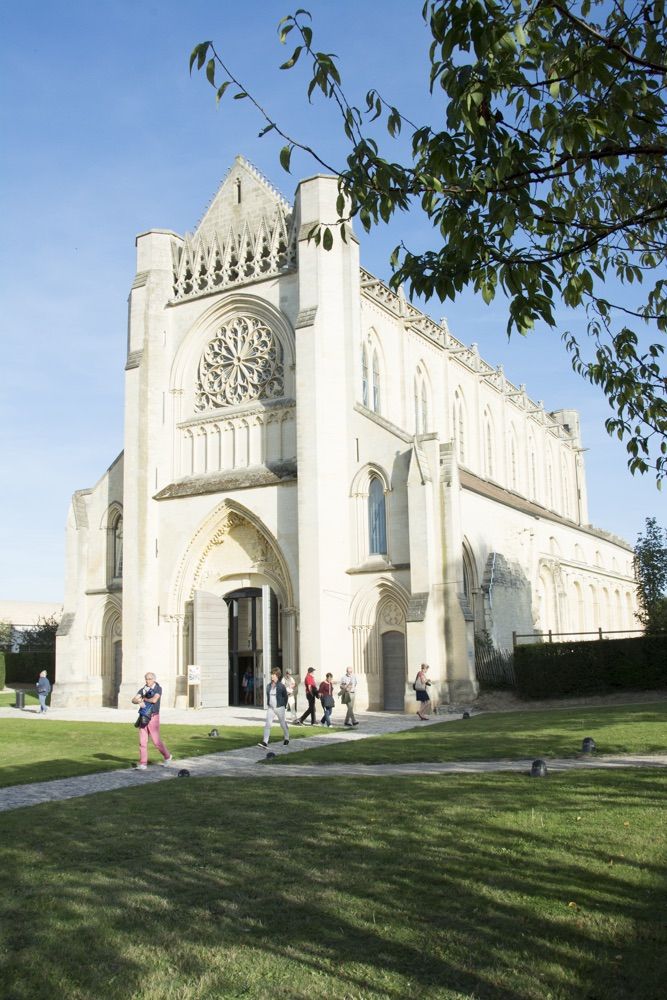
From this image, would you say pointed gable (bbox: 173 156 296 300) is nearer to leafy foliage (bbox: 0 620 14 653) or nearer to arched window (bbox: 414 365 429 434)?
arched window (bbox: 414 365 429 434)

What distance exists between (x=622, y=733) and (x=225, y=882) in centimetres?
1205

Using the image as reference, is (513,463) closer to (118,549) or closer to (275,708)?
(118,549)

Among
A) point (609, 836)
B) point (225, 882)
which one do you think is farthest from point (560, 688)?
point (225, 882)

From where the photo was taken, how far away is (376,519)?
1214 inches

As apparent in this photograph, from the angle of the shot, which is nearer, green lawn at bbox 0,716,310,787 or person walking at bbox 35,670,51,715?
green lawn at bbox 0,716,310,787

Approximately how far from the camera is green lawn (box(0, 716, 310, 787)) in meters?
15.8

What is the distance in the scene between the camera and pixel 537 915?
6223mm

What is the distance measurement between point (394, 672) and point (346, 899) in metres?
23.4

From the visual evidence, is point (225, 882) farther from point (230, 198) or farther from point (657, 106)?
point (230, 198)

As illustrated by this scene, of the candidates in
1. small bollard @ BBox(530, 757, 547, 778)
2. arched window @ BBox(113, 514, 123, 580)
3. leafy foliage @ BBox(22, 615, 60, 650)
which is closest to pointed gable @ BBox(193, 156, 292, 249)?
arched window @ BBox(113, 514, 123, 580)

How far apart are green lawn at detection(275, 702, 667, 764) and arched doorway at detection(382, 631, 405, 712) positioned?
611cm

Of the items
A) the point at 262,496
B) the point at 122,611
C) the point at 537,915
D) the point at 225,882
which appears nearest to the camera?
the point at 537,915

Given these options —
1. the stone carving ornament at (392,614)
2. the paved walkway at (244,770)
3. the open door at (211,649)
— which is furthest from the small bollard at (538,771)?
the open door at (211,649)

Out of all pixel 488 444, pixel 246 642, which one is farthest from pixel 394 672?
pixel 488 444
